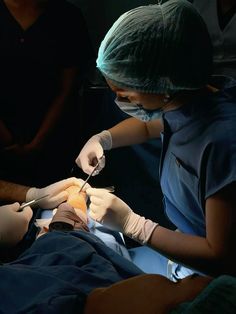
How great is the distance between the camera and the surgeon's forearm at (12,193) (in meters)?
2.00

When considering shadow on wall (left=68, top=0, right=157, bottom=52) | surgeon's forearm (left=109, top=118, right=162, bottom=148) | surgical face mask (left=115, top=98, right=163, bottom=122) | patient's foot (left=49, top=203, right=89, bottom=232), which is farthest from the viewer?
shadow on wall (left=68, top=0, right=157, bottom=52)

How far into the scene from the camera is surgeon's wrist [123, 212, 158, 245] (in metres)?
1.44

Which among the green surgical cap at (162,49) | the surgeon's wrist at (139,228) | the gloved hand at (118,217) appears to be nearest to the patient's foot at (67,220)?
the gloved hand at (118,217)

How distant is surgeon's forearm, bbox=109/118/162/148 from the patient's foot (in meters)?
0.45

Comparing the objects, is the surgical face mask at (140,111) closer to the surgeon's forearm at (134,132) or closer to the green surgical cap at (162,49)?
the green surgical cap at (162,49)

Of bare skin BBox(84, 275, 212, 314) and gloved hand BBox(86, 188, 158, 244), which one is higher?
bare skin BBox(84, 275, 212, 314)

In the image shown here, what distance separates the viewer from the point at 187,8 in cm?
128

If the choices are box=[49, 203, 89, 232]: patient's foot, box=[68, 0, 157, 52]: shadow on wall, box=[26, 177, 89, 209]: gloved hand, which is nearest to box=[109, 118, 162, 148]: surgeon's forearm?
box=[26, 177, 89, 209]: gloved hand

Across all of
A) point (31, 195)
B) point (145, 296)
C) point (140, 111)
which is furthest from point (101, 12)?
point (145, 296)

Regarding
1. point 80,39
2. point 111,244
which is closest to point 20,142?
point 80,39

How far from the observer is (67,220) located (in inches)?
63.0

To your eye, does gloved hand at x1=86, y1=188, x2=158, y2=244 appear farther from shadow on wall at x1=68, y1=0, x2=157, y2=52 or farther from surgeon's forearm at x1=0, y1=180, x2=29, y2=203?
shadow on wall at x1=68, y1=0, x2=157, y2=52

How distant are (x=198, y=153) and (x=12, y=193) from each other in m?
1.10

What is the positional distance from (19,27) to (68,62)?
1.07 feet
